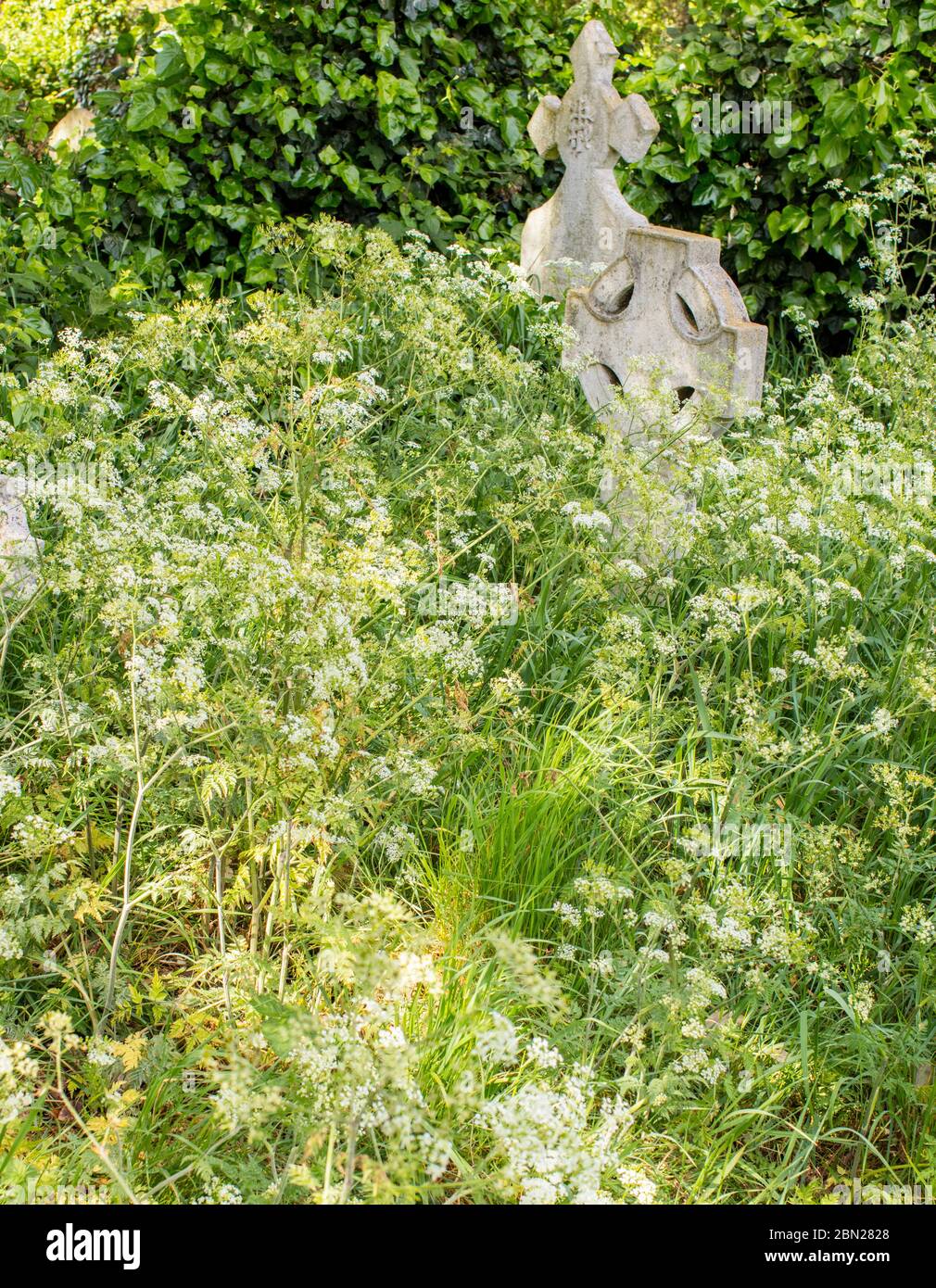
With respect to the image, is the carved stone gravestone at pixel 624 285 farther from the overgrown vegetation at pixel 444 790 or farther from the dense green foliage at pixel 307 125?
the dense green foliage at pixel 307 125

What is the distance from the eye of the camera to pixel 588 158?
5.45 m

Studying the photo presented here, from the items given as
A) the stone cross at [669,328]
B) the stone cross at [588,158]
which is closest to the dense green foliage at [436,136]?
the stone cross at [588,158]

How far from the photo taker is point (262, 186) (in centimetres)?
548

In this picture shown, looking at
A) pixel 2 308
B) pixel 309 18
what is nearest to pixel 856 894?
pixel 2 308

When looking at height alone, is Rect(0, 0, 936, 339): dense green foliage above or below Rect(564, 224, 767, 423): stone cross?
above

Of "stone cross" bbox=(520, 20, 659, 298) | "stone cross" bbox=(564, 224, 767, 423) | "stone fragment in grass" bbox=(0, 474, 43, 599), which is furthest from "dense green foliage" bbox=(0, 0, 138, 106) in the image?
"stone fragment in grass" bbox=(0, 474, 43, 599)

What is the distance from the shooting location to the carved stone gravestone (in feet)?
13.9

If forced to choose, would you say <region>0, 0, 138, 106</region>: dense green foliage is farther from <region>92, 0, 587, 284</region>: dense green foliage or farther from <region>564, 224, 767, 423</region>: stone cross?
<region>564, 224, 767, 423</region>: stone cross

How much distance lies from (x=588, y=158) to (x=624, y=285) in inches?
44.2

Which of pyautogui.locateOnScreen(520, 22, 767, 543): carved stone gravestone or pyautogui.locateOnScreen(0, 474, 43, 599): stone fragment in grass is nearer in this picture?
pyautogui.locateOnScreen(0, 474, 43, 599): stone fragment in grass

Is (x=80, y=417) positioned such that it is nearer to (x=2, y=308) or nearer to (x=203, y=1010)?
(x=2, y=308)

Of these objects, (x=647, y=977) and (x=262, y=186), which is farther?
(x=262, y=186)

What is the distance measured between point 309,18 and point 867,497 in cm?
331

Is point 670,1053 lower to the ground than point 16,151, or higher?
lower
